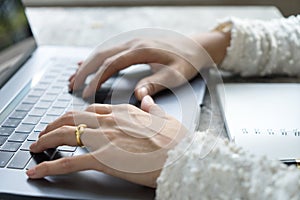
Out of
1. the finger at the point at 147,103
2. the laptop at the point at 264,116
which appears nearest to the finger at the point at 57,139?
the finger at the point at 147,103

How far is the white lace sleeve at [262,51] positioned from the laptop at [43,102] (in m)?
0.10

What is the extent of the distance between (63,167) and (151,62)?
330mm

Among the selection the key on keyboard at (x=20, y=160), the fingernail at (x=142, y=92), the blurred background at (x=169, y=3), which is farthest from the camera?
the blurred background at (x=169, y=3)

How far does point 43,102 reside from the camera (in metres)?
0.84

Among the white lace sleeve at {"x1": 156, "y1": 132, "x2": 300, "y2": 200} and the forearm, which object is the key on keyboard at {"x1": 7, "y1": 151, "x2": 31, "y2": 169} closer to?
the white lace sleeve at {"x1": 156, "y1": 132, "x2": 300, "y2": 200}

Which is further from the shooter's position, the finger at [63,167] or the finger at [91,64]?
the finger at [91,64]

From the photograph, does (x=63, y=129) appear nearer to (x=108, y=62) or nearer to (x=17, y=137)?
(x=17, y=137)

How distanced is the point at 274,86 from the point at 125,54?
286mm

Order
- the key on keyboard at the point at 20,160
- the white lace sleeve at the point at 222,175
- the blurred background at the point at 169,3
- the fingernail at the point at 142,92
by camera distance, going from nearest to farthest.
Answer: the white lace sleeve at the point at 222,175 < the key on keyboard at the point at 20,160 < the fingernail at the point at 142,92 < the blurred background at the point at 169,3

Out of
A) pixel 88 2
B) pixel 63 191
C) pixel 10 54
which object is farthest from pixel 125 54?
pixel 88 2

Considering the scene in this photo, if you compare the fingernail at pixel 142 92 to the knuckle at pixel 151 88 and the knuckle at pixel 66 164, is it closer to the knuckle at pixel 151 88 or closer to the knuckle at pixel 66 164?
the knuckle at pixel 151 88

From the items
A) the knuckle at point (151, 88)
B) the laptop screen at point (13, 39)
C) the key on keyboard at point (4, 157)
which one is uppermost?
the laptop screen at point (13, 39)

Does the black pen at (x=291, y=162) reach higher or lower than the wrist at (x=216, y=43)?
lower

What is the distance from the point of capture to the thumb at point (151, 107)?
0.72 m
